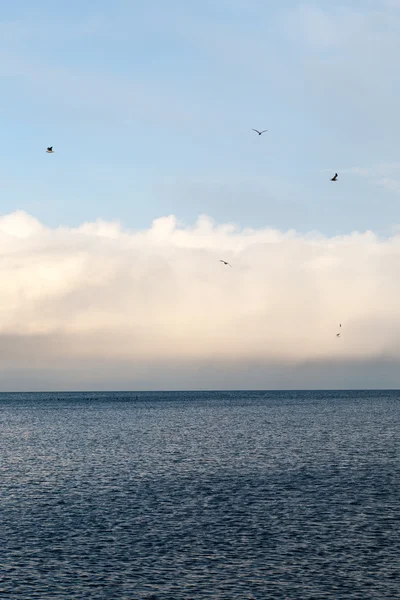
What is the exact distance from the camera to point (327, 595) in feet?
127

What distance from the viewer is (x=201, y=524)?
55.5 m

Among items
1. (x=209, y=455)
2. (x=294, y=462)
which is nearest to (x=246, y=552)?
(x=294, y=462)

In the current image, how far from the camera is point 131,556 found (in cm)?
4644

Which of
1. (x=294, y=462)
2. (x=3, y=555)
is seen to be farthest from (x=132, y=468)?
(x=3, y=555)

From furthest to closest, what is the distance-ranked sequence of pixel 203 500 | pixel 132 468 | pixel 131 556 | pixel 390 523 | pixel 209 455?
pixel 209 455
pixel 132 468
pixel 203 500
pixel 390 523
pixel 131 556

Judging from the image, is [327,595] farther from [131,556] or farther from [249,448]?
[249,448]

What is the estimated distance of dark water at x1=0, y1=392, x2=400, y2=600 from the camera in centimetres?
4072

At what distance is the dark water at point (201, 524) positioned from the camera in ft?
134

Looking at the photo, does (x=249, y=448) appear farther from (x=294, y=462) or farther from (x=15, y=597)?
(x=15, y=597)

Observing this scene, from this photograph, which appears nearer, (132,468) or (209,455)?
(132,468)

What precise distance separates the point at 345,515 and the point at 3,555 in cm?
2829

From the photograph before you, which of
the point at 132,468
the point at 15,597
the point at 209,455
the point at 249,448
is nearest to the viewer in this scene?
the point at 15,597

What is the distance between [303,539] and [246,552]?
19.1ft

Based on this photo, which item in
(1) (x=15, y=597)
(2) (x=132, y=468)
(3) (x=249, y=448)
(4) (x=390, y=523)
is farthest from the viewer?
(3) (x=249, y=448)
